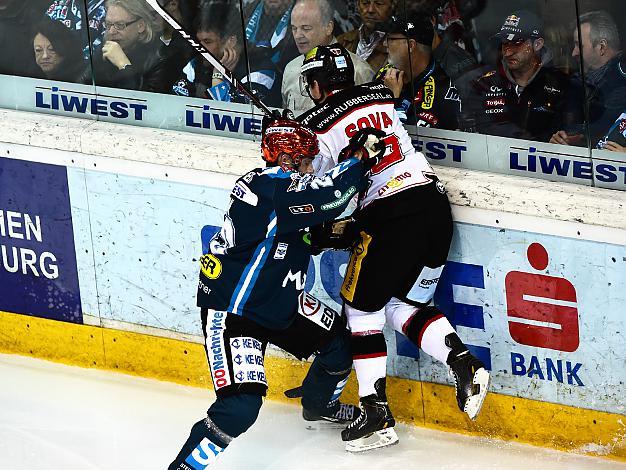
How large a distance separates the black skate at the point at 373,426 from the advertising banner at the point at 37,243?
1384 mm

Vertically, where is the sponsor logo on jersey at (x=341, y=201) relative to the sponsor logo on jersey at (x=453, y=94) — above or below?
below

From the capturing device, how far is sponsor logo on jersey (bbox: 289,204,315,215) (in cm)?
412

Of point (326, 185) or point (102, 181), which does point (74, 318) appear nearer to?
A: point (102, 181)

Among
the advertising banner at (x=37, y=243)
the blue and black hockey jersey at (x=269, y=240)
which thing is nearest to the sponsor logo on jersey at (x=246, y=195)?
the blue and black hockey jersey at (x=269, y=240)

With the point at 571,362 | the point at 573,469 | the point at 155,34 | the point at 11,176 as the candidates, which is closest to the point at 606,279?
the point at 571,362

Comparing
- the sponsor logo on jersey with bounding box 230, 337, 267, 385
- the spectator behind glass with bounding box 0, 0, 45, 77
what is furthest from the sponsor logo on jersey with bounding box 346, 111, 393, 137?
the spectator behind glass with bounding box 0, 0, 45, 77

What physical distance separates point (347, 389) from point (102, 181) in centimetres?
126

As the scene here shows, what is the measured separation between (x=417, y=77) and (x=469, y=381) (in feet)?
3.56

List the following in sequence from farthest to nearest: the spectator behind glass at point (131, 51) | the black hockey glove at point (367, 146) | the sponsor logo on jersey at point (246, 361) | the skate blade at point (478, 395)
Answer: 1. the spectator behind glass at point (131, 51)
2. the skate blade at point (478, 395)
3. the black hockey glove at point (367, 146)
4. the sponsor logo on jersey at point (246, 361)

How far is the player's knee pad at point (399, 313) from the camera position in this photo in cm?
468

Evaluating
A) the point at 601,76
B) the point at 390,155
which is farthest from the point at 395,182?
the point at 601,76

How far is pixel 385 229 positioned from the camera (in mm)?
4531

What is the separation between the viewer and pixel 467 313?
15.5 ft

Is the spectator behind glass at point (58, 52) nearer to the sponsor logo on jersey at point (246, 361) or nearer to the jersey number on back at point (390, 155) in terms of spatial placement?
the jersey number on back at point (390, 155)
